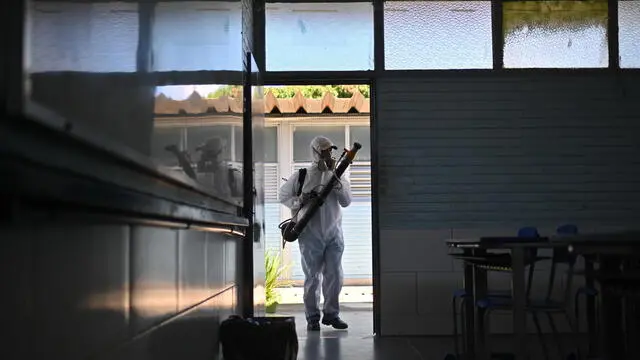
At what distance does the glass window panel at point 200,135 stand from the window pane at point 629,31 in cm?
350

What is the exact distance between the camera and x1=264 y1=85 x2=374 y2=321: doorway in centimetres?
841

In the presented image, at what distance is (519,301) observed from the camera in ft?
11.8

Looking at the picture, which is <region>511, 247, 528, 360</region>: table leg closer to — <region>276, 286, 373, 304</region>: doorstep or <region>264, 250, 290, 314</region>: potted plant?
<region>264, 250, 290, 314</region>: potted plant

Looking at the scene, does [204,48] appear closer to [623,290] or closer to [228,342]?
[228,342]

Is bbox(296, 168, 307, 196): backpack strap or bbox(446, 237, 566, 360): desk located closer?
bbox(446, 237, 566, 360): desk

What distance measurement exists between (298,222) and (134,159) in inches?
191

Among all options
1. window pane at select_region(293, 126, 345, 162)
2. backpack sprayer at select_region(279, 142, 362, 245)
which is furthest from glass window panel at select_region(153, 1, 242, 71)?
window pane at select_region(293, 126, 345, 162)

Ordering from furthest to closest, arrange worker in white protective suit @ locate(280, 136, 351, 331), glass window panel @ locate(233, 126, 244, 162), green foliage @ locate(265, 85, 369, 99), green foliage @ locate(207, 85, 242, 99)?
green foliage @ locate(265, 85, 369, 99), worker in white protective suit @ locate(280, 136, 351, 331), glass window panel @ locate(233, 126, 244, 162), green foliage @ locate(207, 85, 242, 99)

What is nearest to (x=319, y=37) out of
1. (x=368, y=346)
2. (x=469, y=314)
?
(x=368, y=346)

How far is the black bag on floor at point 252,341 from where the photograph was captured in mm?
3428

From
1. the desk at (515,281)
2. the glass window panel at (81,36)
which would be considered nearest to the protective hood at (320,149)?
the desk at (515,281)

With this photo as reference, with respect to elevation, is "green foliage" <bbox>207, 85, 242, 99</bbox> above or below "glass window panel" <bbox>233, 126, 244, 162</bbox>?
above

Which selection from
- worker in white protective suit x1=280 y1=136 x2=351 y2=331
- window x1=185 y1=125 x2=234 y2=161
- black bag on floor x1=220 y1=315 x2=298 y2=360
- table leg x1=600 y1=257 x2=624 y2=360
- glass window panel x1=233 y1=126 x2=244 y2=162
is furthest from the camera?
worker in white protective suit x1=280 y1=136 x2=351 y2=331

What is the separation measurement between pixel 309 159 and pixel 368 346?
400 cm
